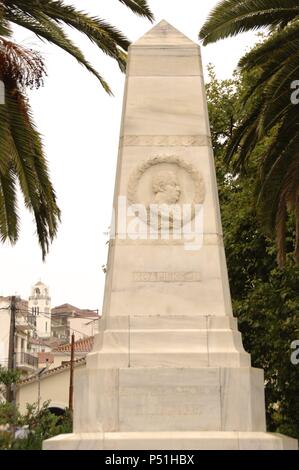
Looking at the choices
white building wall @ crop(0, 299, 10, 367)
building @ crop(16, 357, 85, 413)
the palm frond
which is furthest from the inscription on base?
white building wall @ crop(0, 299, 10, 367)

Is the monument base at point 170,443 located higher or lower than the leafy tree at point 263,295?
lower

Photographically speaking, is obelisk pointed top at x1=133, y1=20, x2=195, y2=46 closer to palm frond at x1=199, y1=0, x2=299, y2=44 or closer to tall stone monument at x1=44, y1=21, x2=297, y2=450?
tall stone monument at x1=44, y1=21, x2=297, y2=450

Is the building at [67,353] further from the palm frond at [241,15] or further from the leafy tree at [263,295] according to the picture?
the palm frond at [241,15]

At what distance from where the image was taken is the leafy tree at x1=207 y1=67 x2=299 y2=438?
23.9 meters

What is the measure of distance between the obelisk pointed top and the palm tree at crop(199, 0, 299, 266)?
9.37ft

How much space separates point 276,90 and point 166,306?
17.9 feet

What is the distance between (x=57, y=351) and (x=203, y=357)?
201ft

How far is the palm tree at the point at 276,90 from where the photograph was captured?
17891 mm

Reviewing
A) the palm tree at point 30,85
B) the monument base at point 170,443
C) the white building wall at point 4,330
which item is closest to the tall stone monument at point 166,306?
the monument base at point 170,443

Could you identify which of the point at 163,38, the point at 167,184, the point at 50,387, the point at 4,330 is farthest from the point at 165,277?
the point at 4,330

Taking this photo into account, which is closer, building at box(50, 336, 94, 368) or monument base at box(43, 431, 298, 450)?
monument base at box(43, 431, 298, 450)

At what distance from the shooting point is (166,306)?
46.3 ft

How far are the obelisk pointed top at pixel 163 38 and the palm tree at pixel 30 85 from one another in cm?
170

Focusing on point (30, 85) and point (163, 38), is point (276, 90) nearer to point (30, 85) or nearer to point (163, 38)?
point (163, 38)
